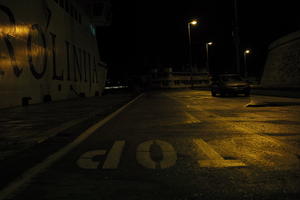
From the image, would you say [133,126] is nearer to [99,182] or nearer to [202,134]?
[202,134]

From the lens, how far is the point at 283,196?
3609mm

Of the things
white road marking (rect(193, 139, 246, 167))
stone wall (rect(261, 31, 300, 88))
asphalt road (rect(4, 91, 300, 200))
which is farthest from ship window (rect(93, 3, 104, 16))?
white road marking (rect(193, 139, 246, 167))

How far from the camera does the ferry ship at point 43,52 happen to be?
1819 cm

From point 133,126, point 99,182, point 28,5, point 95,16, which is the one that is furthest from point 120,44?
point 99,182

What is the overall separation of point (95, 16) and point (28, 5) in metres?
25.2

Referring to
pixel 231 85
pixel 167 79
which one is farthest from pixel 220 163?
pixel 167 79

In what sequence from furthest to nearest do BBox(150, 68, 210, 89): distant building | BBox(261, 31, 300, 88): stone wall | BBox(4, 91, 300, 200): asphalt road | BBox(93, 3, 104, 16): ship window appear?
BBox(150, 68, 210, 89): distant building → BBox(93, 3, 104, 16): ship window → BBox(261, 31, 300, 88): stone wall → BBox(4, 91, 300, 200): asphalt road

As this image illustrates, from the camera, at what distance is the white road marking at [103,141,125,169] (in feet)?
17.2

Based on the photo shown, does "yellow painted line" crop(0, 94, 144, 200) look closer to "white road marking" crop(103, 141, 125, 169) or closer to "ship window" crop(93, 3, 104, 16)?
"white road marking" crop(103, 141, 125, 169)

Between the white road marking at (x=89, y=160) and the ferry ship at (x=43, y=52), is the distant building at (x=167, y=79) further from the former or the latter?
the white road marking at (x=89, y=160)

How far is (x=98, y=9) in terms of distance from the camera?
150 feet

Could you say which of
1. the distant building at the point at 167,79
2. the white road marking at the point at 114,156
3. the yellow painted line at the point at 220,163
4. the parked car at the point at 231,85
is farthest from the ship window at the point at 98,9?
the distant building at the point at 167,79

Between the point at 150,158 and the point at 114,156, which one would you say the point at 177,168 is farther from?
the point at 114,156

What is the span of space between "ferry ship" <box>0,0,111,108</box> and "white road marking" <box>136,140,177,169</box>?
12.7 m
